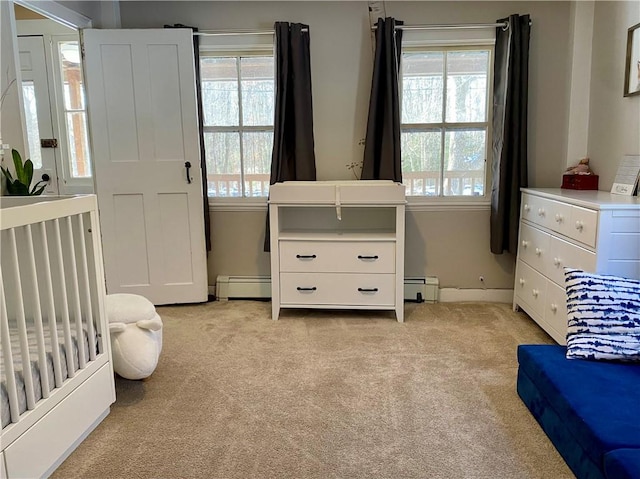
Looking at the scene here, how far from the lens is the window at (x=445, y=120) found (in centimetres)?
332

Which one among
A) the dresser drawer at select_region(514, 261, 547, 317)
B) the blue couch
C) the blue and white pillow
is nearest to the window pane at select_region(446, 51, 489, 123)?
the dresser drawer at select_region(514, 261, 547, 317)

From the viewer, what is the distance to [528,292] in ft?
9.86

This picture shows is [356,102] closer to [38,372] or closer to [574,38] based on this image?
[574,38]

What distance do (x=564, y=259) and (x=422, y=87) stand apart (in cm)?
158

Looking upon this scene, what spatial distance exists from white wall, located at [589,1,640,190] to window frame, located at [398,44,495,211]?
650mm

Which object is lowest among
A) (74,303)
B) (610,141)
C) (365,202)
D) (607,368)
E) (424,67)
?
(607,368)

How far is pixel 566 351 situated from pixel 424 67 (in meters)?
2.21

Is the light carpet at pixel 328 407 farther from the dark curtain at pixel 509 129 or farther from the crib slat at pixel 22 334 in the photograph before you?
the dark curtain at pixel 509 129

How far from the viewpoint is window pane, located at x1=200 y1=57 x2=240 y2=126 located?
3406 millimetres

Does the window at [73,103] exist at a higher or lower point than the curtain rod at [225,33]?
lower

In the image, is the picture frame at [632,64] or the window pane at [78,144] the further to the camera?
the window pane at [78,144]

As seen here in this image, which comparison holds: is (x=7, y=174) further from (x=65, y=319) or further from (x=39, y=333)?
(x=39, y=333)

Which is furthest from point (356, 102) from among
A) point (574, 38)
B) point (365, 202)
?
point (574, 38)

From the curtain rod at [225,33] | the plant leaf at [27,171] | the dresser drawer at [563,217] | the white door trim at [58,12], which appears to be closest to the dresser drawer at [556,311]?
the dresser drawer at [563,217]
